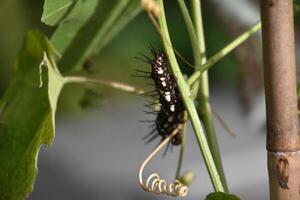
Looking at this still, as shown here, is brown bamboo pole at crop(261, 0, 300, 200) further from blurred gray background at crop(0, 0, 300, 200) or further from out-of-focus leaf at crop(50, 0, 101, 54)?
blurred gray background at crop(0, 0, 300, 200)

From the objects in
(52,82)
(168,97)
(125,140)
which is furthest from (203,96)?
(125,140)

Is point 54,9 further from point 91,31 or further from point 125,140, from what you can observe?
point 125,140

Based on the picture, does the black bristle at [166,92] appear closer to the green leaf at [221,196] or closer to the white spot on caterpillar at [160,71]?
the white spot on caterpillar at [160,71]

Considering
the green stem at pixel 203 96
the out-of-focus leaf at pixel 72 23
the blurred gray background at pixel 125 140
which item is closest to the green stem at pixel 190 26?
the green stem at pixel 203 96

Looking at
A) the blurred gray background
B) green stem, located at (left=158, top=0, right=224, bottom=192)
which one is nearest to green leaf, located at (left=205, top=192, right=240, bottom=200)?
→ green stem, located at (left=158, top=0, right=224, bottom=192)

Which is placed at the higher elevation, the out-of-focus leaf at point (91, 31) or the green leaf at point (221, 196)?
the green leaf at point (221, 196)

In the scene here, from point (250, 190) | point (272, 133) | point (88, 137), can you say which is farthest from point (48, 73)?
point (88, 137)

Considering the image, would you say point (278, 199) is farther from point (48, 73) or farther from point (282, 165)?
point (48, 73)
